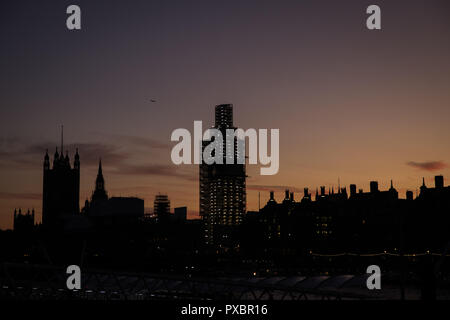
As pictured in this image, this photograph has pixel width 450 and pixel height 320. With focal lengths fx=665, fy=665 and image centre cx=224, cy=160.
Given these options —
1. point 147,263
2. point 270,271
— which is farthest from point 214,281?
point 147,263

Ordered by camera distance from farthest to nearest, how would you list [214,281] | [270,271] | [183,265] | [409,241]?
[183,265] → [409,241] → [270,271] → [214,281]

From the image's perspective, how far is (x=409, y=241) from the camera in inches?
7313

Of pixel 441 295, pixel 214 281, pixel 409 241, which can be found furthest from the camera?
pixel 409 241

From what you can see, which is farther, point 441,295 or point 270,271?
point 270,271
